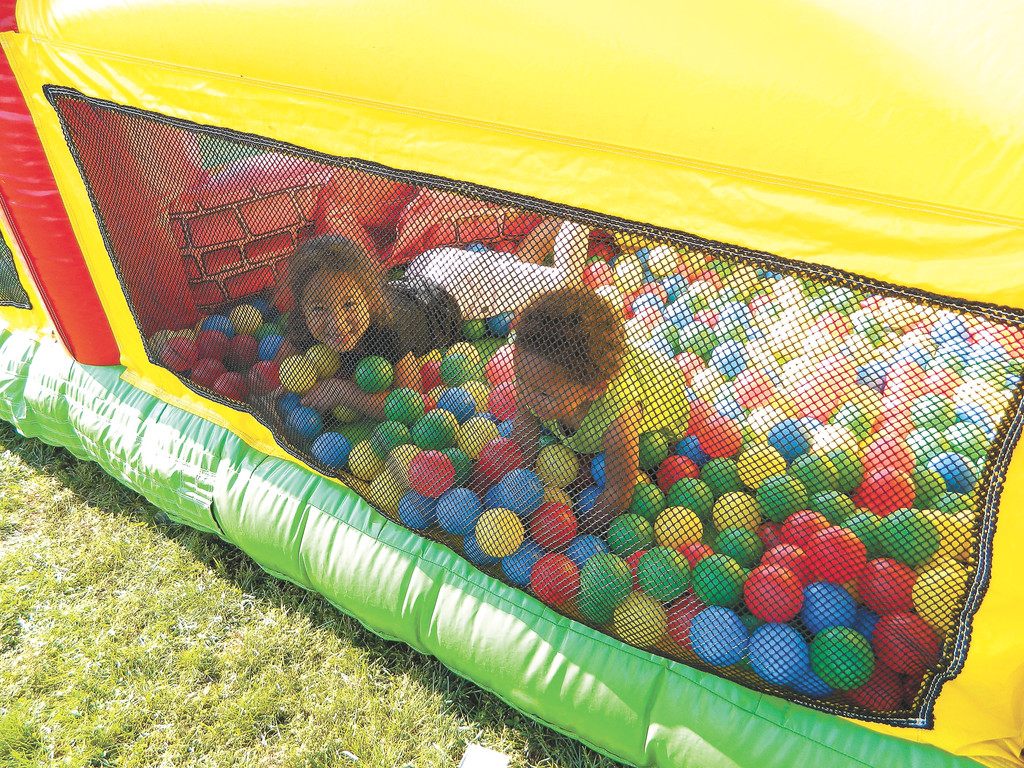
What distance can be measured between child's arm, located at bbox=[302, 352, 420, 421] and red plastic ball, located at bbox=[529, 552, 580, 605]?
22.3 inches

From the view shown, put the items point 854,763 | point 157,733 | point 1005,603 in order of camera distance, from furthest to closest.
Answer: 1. point 157,733
2. point 854,763
3. point 1005,603

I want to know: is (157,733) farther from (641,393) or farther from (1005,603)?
(1005,603)

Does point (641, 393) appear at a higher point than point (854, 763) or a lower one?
higher

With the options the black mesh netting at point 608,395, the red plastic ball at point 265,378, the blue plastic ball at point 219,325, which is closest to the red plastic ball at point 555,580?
the black mesh netting at point 608,395

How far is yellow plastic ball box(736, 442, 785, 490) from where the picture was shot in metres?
1.57

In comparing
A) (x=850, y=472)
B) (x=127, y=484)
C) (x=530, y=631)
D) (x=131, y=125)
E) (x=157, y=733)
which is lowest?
(x=157, y=733)

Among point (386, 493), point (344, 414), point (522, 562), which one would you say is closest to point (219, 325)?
point (344, 414)

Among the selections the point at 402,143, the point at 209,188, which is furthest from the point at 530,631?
the point at 209,188

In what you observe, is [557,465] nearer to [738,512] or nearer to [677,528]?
[677,528]

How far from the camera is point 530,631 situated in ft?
4.78

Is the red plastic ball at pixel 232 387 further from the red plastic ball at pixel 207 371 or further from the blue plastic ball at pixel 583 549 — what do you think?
the blue plastic ball at pixel 583 549

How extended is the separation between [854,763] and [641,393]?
2.31ft

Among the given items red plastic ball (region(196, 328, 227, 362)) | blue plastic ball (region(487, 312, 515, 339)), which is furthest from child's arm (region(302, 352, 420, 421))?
red plastic ball (region(196, 328, 227, 362))

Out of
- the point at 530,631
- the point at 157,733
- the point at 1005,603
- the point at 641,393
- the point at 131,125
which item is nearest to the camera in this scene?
the point at 1005,603
